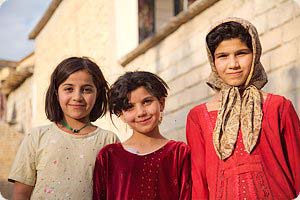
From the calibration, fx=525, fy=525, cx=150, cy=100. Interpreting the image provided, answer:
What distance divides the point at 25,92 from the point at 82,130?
30.6ft

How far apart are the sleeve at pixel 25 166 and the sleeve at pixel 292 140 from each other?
40.7 inches

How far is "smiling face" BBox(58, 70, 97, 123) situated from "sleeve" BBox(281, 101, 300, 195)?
84cm

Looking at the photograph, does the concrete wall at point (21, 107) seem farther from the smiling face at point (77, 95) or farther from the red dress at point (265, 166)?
the red dress at point (265, 166)

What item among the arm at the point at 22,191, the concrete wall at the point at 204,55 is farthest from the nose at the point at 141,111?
the concrete wall at the point at 204,55

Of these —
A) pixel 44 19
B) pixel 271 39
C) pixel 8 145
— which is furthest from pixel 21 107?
pixel 271 39

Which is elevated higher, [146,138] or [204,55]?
[204,55]

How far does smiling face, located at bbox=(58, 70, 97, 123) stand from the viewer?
2.24 meters

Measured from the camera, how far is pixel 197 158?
6.53ft

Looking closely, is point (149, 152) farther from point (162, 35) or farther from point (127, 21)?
point (127, 21)

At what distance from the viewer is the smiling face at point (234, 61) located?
193 centimetres

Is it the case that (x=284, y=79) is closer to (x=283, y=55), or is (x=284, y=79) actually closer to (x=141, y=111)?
(x=283, y=55)

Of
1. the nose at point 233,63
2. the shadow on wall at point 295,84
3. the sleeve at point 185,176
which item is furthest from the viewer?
the shadow on wall at point 295,84

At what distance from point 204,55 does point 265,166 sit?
2.42 m

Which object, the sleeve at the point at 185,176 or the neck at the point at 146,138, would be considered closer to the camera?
the sleeve at the point at 185,176
